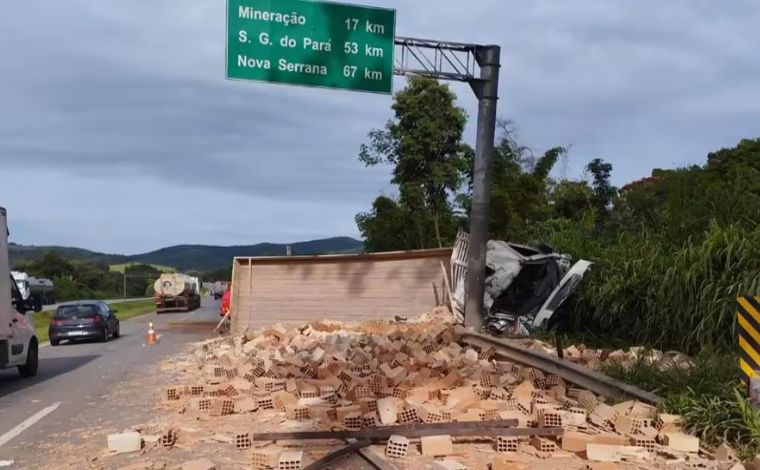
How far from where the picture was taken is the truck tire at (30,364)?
47.6 feet

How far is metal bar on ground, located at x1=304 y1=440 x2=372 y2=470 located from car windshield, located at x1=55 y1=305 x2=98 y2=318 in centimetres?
2067

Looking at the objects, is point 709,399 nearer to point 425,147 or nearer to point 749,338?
point 749,338

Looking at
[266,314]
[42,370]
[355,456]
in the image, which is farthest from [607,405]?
[42,370]

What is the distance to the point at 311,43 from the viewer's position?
13.7m

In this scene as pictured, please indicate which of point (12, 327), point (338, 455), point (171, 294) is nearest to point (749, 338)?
point (338, 455)

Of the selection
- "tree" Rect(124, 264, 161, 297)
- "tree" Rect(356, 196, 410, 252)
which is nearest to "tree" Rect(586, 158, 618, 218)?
"tree" Rect(356, 196, 410, 252)

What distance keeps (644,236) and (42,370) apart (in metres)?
12.7

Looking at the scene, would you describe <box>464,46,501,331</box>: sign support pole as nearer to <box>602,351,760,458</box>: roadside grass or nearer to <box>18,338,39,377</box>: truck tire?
<box>602,351,760,458</box>: roadside grass

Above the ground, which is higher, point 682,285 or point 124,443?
point 682,285

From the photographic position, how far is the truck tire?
14.5 meters

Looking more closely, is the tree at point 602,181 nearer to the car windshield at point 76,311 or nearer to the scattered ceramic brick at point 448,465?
the car windshield at point 76,311

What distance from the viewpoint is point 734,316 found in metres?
10.3

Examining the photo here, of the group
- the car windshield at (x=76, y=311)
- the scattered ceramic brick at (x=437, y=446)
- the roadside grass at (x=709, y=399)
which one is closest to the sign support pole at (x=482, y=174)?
the roadside grass at (x=709, y=399)

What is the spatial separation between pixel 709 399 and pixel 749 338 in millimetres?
745
